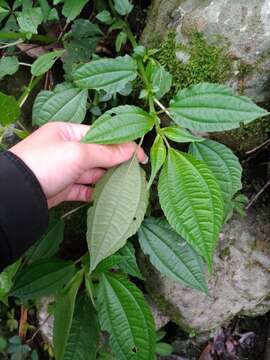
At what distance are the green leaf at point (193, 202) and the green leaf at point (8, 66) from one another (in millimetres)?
771

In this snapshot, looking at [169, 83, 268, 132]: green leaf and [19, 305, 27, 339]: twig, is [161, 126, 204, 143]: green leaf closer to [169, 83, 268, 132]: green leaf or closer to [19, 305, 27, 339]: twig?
[169, 83, 268, 132]: green leaf

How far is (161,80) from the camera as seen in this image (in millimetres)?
1322

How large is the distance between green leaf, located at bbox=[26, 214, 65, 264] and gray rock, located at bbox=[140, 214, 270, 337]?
434mm

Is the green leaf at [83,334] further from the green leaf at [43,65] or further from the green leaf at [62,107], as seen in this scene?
the green leaf at [43,65]

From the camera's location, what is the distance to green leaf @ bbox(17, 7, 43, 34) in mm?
1482

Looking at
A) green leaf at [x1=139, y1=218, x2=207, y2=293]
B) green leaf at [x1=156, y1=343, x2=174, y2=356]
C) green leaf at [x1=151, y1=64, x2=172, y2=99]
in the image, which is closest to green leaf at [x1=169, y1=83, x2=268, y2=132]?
green leaf at [x1=151, y1=64, x2=172, y2=99]

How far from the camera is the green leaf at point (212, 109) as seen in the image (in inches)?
43.5

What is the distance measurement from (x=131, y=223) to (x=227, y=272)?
767 millimetres

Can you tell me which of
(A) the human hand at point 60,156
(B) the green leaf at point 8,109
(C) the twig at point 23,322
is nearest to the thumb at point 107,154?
(A) the human hand at point 60,156

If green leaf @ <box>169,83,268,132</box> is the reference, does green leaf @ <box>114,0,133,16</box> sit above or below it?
above

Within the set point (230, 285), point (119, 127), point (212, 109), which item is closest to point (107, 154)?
point (119, 127)

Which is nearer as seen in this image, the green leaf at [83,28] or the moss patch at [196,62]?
the moss patch at [196,62]

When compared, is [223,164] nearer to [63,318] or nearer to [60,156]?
[60,156]

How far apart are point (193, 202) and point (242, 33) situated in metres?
0.63
